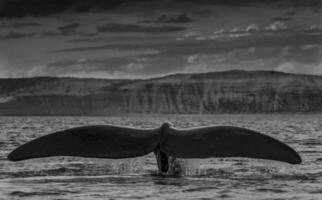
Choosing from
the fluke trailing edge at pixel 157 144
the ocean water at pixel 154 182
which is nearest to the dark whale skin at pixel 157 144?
the fluke trailing edge at pixel 157 144

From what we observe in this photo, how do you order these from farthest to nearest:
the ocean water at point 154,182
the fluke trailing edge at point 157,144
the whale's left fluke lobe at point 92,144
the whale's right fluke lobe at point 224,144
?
the ocean water at point 154,182, the whale's left fluke lobe at point 92,144, the fluke trailing edge at point 157,144, the whale's right fluke lobe at point 224,144

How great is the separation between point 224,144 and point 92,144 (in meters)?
1.86

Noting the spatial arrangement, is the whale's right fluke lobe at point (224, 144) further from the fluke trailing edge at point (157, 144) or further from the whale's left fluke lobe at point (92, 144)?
the whale's left fluke lobe at point (92, 144)

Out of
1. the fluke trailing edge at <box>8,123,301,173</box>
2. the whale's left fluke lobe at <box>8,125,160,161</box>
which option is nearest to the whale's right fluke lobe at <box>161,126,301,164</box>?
the fluke trailing edge at <box>8,123,301,173</box>

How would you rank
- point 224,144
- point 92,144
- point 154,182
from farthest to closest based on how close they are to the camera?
point 154,182
point 92,144
point 224,144

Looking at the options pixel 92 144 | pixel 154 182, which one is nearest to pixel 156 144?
pixel 92 144

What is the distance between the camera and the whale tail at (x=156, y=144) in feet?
33.0

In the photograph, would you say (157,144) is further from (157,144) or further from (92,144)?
(92,144)

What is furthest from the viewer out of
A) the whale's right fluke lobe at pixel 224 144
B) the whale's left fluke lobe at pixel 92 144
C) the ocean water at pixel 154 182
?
the ocean water at pixel 154 182

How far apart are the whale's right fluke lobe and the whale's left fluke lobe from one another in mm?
314

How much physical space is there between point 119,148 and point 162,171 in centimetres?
235

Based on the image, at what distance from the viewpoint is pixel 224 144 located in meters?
10.3

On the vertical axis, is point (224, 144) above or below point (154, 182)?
above

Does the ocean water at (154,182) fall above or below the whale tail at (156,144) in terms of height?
below
